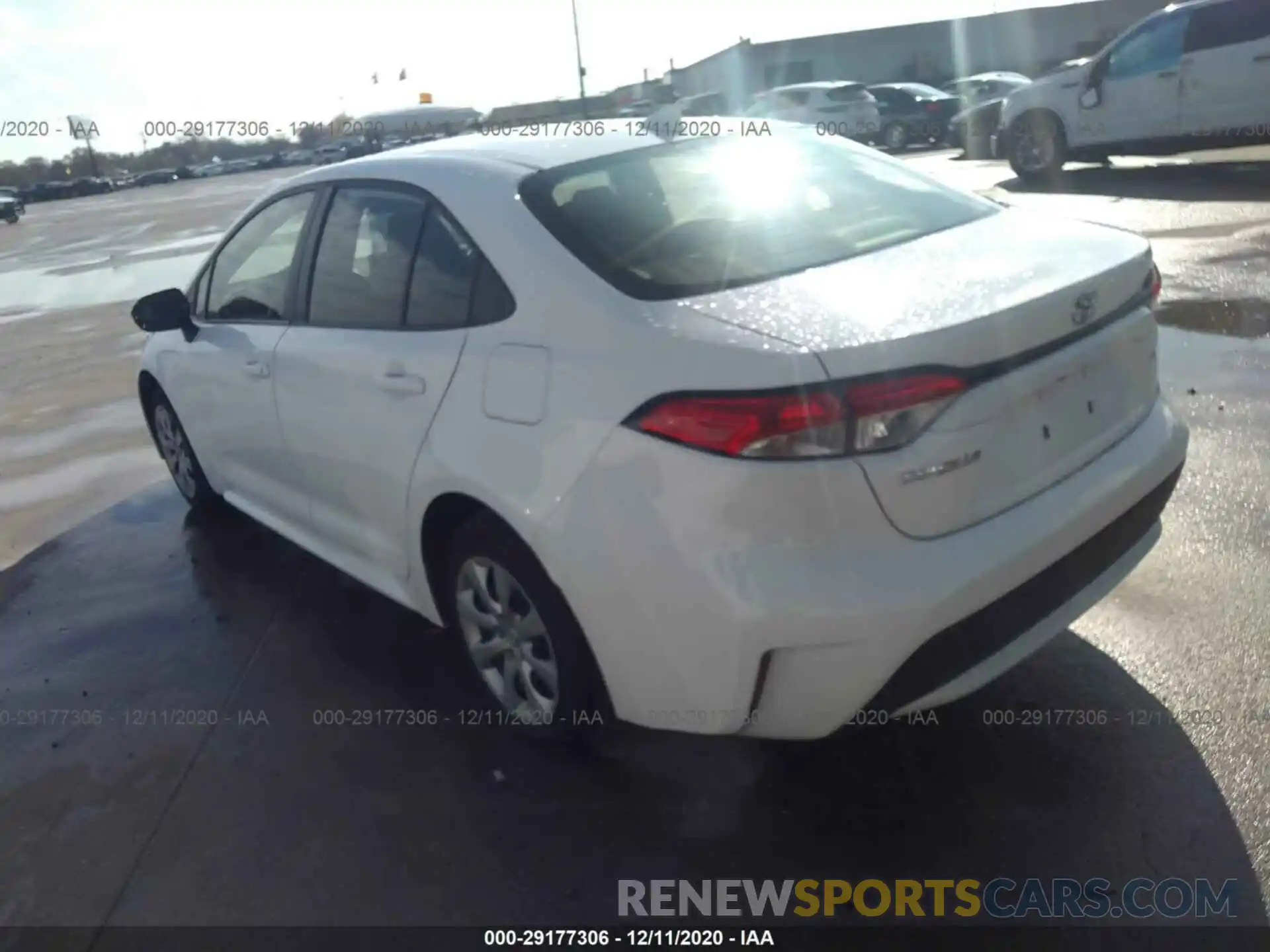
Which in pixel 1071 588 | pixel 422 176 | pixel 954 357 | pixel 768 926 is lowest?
pixel 768 926

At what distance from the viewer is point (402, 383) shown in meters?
3.14

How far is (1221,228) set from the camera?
9086mm

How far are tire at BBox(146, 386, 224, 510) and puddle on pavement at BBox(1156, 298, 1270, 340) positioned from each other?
16.9 feet

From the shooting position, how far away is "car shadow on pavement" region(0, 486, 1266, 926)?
8.49 ft

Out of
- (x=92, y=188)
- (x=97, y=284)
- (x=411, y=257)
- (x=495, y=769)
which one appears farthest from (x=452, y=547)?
(x=92, y=188)

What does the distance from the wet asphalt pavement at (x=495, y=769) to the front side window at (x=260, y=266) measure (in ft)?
3.63

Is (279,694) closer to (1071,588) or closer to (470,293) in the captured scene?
(470,293)

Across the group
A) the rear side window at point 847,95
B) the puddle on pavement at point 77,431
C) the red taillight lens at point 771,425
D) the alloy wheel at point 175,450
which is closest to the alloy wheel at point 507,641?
the red taillight lens at point 771,425

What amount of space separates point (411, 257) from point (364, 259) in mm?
317

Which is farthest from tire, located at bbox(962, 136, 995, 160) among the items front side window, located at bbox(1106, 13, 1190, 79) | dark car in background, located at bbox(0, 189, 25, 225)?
dark car in background, located at bbox(0, 189, 25, 225)

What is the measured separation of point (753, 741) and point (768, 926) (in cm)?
66

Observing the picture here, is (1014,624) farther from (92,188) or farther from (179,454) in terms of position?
(92,188)

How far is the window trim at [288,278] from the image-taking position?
153 inches

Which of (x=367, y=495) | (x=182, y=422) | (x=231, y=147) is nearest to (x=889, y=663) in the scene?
(x=367, y=495)
